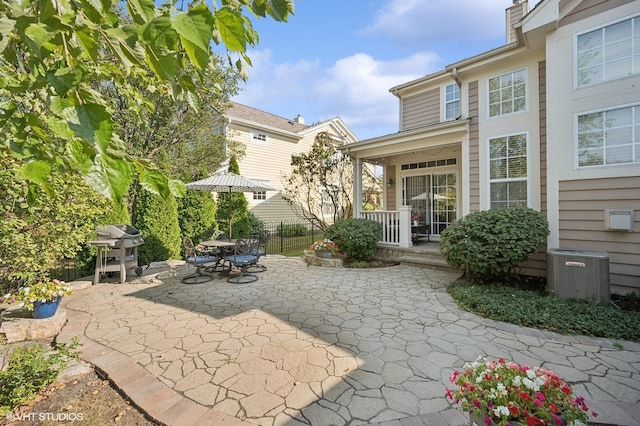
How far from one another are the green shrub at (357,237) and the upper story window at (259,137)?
29.7 ft

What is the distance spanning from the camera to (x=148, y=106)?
7.22 feet

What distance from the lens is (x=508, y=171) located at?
6477 millimetres

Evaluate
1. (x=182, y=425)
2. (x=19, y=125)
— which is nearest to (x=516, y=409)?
(x=182, y=425)

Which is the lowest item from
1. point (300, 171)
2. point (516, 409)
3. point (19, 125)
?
point (516, 409)

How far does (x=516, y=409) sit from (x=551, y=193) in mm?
5335

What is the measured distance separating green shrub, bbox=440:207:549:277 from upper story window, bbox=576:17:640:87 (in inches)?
102

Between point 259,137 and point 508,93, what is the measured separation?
12.0 meters

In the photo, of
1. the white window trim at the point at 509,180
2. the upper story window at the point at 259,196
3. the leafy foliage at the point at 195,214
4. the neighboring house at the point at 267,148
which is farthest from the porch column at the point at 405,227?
the upper story window at the point at 259,196

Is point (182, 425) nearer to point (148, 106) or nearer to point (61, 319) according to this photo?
point (148, 106)

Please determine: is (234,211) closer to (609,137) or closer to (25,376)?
(25,376)

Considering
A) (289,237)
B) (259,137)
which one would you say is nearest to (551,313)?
(289,237)

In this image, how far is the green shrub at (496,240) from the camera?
5237mm

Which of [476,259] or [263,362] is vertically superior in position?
[476,259]

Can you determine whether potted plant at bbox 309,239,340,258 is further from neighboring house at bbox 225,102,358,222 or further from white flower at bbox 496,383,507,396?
white flower at bbox 496,383,507,396
